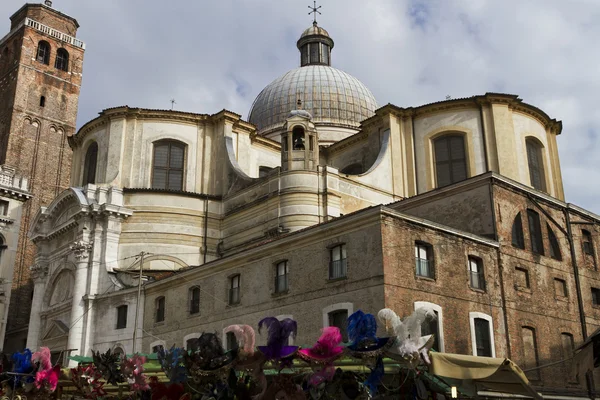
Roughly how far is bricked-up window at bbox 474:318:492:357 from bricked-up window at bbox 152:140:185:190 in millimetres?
18668

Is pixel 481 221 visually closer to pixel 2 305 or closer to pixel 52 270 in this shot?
pixel 52 270

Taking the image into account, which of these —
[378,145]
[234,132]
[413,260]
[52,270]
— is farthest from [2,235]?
[413,260]

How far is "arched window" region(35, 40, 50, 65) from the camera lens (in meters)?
52.1

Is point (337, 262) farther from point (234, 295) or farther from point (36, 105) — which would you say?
point (36, 105)

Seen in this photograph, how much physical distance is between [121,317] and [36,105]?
28.5 meters

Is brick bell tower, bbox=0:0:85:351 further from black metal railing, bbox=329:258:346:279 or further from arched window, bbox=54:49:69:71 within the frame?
black metal railing, bbox=329:258:346:279

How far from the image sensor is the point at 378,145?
33719 mm

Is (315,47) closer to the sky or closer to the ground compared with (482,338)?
closer to the sky

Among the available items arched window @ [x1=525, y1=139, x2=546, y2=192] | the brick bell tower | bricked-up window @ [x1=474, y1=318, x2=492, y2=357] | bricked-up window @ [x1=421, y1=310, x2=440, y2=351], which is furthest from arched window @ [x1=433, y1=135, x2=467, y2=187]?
the brick bell tower

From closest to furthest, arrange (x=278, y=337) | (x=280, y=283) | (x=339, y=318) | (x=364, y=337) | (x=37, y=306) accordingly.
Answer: (x=364, y=337) < (x=278, y=337) < (x=339, y=318) < (x=280, y=283) < (x=37, y=306)

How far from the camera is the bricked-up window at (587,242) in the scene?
2444cm

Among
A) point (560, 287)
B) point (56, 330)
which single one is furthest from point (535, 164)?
point (56, 330)

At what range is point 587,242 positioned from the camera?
24.6m

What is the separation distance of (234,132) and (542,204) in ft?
56.7
